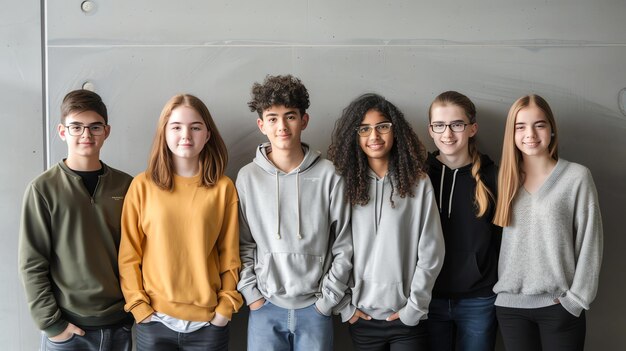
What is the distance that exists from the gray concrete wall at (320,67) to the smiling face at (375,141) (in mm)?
469

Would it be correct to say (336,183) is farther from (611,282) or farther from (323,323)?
(611,282)

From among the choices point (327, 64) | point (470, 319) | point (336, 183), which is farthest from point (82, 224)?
point (470, 319)

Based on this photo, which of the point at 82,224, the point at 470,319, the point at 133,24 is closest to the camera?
the point at 82,224

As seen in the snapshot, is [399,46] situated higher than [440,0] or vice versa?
[440,0]

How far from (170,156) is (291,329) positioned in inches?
35.4

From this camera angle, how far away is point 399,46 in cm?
256

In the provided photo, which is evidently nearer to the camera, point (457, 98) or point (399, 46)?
point (457, 98)

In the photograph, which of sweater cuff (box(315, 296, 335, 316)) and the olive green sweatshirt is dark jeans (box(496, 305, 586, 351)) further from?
the olive green sweatshirt

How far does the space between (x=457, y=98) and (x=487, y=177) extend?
39 cm

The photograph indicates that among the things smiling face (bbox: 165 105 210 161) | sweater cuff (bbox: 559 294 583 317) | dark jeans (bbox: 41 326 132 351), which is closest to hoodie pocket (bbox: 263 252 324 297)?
smiling face (bbox: 165 105 210 161)

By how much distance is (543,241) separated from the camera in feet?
6.89

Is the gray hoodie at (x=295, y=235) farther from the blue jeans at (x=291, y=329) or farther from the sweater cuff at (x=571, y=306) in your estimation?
the sweater cuff at (x=571, y=306)

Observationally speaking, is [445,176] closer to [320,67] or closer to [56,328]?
[320,67]

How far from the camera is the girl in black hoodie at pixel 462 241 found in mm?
2189
